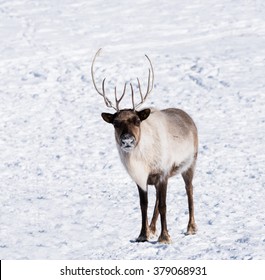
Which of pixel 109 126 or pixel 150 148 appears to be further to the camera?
pixel 109 126

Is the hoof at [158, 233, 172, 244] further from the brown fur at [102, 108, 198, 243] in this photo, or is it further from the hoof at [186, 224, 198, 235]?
the hoof at [186, 224, 198, 235]

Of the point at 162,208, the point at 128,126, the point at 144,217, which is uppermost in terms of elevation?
the point at 128,126

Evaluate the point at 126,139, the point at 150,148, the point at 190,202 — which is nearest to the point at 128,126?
the point at 126,139

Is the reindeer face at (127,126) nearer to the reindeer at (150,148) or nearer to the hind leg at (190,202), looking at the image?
the reindeer at (150,148)

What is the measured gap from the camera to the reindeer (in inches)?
346

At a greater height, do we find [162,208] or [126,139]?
[126,139]

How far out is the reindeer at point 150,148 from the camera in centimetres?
878

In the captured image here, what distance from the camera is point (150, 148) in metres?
9.12

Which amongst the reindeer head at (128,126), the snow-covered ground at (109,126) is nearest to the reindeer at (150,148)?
the reindeer head at (128,126)

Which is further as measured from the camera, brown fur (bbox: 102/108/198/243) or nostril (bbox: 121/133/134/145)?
brown fur (bbox: 102/108/198/243)

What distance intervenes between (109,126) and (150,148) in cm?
774

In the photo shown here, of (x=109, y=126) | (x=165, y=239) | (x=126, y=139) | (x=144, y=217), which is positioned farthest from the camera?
(x=109, y=126)

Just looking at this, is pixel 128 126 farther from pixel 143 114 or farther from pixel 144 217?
pixel 144 217

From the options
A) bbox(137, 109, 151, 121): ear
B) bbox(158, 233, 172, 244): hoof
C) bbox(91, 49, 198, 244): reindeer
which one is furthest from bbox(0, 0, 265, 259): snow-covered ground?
bbox(137, 109, 151, 121): ear
